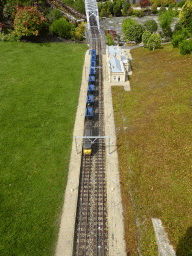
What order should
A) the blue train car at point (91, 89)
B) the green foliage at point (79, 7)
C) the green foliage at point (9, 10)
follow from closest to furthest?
the blue train car at point (91, 89) → the green foliage at point (9, 10) → the green foliage at point (79, 7)

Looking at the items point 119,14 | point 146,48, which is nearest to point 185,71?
point 146,48

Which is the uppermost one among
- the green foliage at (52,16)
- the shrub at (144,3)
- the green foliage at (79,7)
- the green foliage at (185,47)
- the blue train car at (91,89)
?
the shrub at (144,3)

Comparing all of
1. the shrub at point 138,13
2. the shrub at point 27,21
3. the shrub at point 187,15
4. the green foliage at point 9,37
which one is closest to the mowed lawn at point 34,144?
the green foliage at point 9,37

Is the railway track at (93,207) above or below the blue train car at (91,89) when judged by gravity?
below

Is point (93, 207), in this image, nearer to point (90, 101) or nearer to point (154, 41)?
point (90, 101)

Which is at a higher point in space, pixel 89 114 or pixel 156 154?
pixel 89 114

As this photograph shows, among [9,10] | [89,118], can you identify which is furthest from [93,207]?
[9,10]

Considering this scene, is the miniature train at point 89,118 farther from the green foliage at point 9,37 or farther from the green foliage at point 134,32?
the green foliage at point 9,37

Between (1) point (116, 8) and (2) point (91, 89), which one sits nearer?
(2) point (91, 89)
